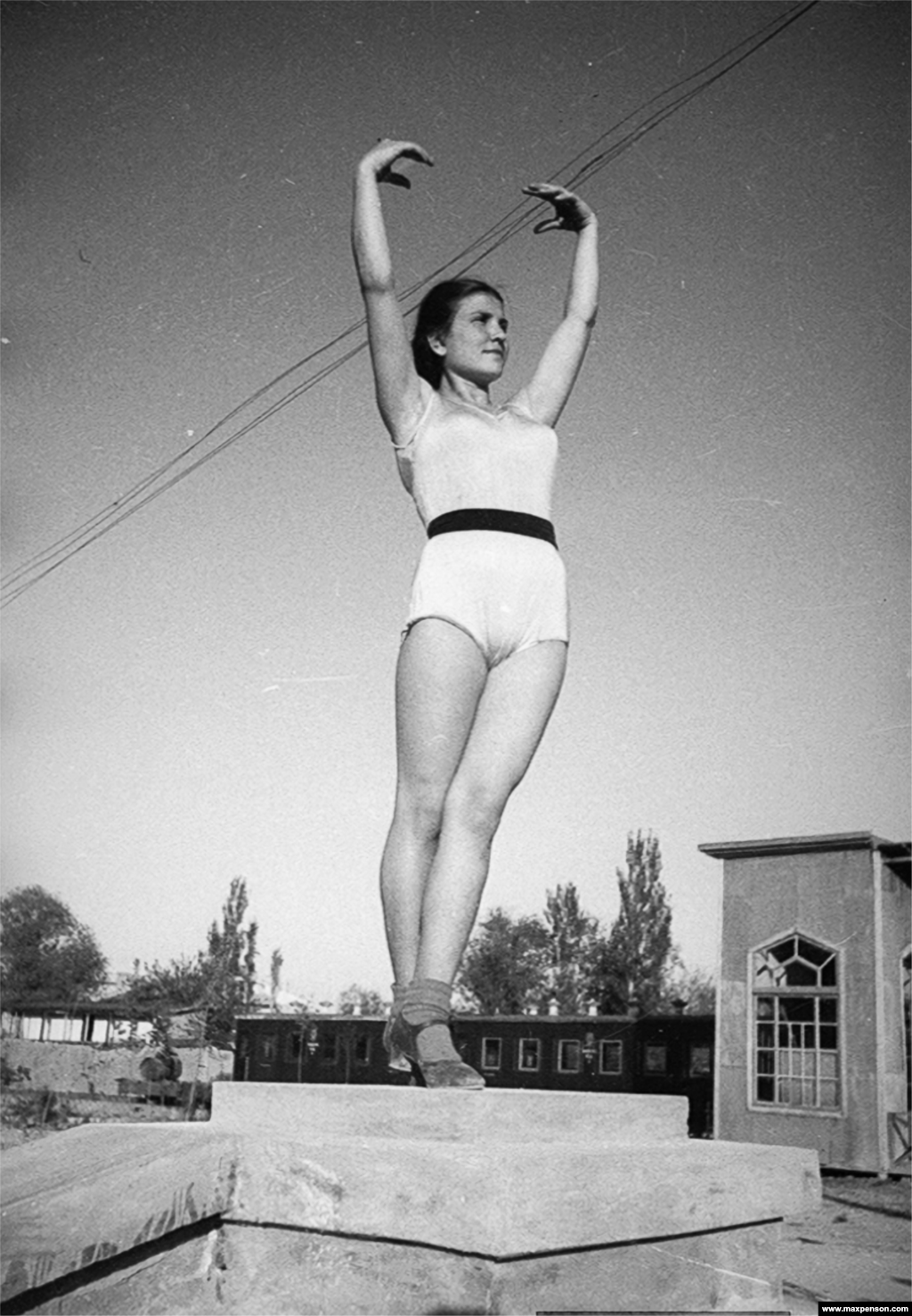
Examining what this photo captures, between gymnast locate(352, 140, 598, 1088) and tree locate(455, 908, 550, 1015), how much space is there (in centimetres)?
3843

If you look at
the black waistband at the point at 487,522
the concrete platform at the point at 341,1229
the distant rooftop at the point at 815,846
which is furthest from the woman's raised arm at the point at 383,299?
the distant rooftop at the point at 815,846

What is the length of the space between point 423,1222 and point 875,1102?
14.2 m

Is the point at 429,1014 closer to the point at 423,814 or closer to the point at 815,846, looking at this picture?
the point at 423,814

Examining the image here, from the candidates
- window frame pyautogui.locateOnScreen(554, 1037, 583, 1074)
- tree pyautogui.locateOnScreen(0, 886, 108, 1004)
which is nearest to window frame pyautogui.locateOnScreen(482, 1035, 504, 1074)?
window frame pyautogui.locateOnScreen(554, 1037, 583, 1074)

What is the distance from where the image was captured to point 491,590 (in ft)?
8.43

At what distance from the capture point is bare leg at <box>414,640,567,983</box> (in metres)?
2.40

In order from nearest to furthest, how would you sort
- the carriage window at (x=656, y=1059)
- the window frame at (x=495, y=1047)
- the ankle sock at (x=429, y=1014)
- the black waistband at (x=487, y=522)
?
the ankle sock at (x=429, y=1014), the black waistband at (x=487, y=522), the carriage window at (x=656, y=1059), the window frame at (x=495, y=1047)

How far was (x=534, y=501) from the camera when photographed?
271cm

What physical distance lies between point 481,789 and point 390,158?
1.52 m

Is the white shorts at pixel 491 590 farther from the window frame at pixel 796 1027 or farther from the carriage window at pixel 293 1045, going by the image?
the carriage window at pixel 293 1045

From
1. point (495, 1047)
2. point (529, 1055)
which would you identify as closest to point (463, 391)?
point (529, 1055)

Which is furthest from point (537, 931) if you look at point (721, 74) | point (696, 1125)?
point (721, 74)

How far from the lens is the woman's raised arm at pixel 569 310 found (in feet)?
9.77

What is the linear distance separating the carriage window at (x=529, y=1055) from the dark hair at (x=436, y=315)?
24469mm
